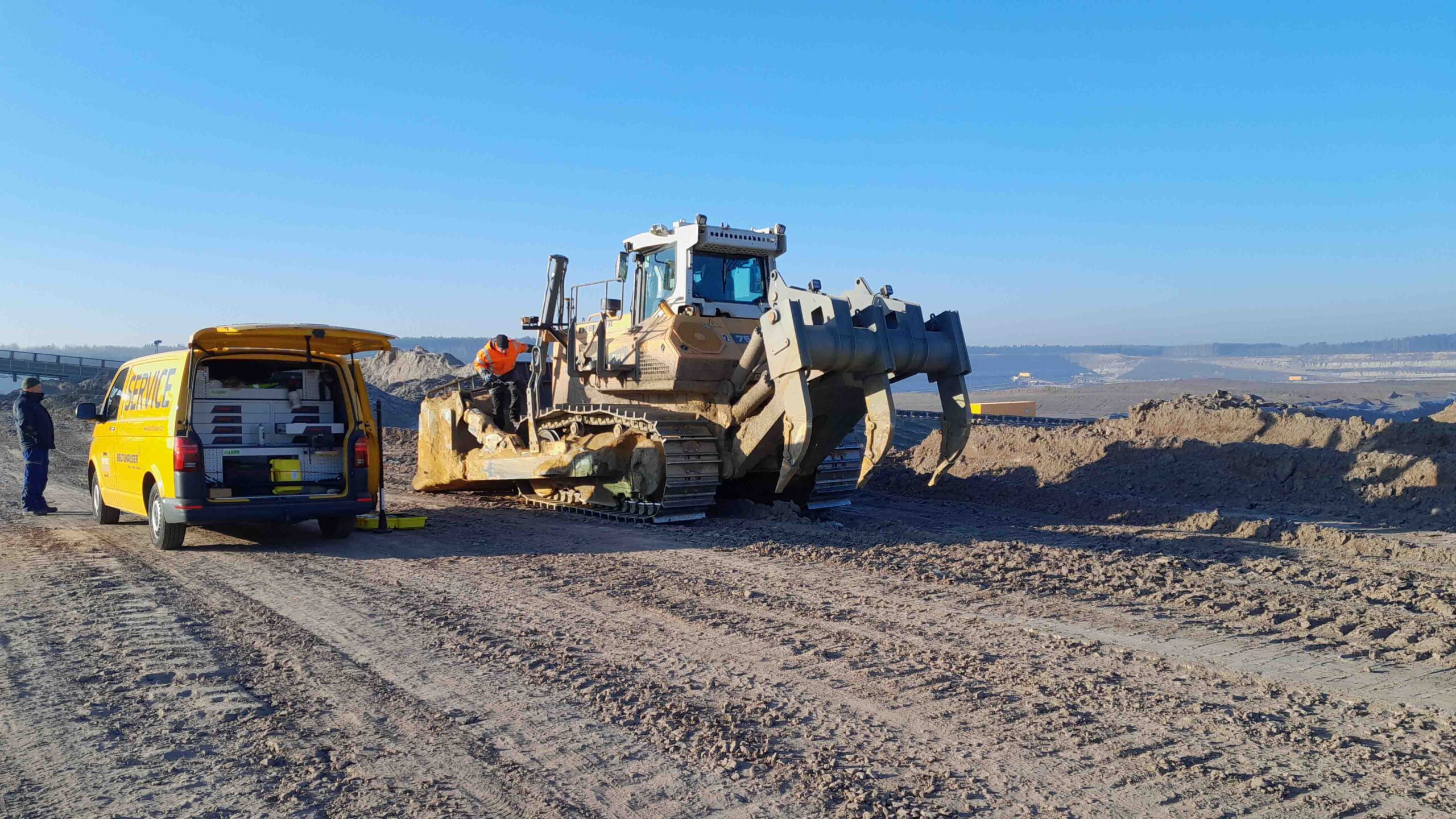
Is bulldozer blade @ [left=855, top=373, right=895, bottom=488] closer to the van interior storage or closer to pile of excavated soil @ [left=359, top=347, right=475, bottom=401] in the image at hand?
the van interior storage

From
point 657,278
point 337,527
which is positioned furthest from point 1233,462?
point 337,527

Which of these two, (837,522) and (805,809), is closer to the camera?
(805,809)

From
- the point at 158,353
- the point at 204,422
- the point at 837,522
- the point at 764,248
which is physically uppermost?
the point at 764,248

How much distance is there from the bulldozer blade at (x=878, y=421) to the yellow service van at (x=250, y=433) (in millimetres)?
4519

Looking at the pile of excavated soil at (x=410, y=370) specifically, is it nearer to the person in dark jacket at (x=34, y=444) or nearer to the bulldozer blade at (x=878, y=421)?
the person in dark jacket at (x=34, y=444)

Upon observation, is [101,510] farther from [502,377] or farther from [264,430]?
[502,377]

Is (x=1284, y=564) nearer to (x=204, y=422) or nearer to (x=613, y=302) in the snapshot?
(x=613, y=302)

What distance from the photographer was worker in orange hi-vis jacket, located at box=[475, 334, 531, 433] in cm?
1323

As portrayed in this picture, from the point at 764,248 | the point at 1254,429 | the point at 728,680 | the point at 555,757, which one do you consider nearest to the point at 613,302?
the point at 764,248

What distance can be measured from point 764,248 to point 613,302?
1.83 meters

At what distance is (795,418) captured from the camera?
8.97m

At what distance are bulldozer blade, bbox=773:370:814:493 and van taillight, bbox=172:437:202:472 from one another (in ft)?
16.2

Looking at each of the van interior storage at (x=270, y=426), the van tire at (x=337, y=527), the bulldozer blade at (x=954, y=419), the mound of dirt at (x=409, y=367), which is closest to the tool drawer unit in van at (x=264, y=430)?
the van interior storage at (x=270, y=426)

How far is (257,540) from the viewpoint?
9.56 meters
